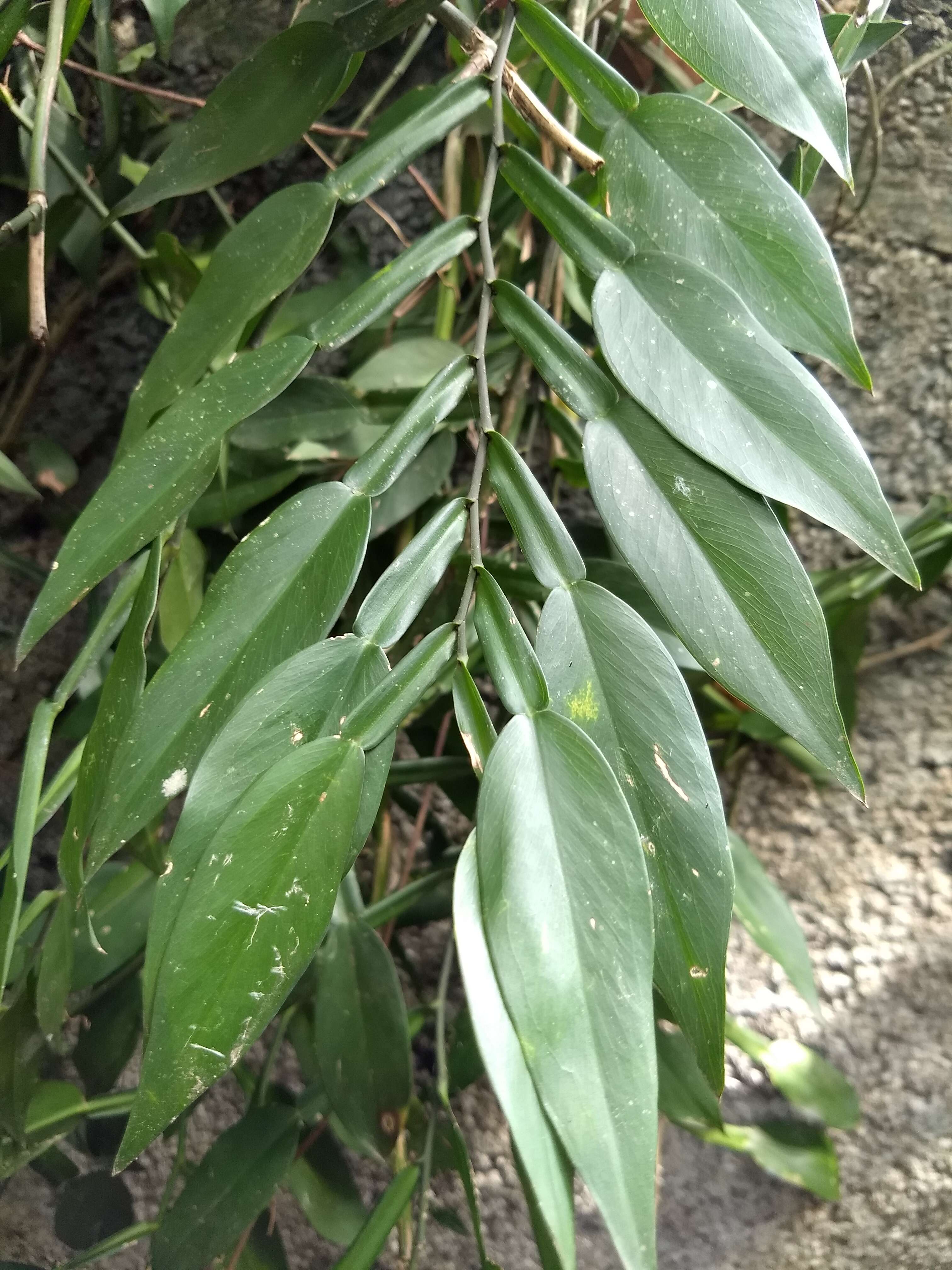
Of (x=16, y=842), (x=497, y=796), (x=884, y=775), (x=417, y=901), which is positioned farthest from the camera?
(x=884, y=775)

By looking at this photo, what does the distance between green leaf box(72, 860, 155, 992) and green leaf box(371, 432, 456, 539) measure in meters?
0.29

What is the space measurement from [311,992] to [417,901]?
0.34 feet

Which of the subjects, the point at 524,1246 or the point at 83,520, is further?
the point at 524,1246

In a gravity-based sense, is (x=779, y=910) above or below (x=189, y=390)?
below

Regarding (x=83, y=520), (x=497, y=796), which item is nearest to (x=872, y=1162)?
(x=497, y=796)

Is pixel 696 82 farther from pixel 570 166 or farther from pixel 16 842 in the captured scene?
pixel 16 842

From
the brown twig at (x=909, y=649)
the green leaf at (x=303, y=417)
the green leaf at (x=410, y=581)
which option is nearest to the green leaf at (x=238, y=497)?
the green leaf at (x=303, y=417)

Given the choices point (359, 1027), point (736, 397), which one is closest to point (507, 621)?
point (736, 397)

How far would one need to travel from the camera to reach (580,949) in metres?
0.21

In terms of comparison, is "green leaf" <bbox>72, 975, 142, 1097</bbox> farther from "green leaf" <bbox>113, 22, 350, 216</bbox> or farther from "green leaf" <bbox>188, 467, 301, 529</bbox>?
"green leaf" <bbox>113, 22, 350, 216</bbox>

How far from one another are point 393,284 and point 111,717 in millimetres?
217

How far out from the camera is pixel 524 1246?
0.68 m

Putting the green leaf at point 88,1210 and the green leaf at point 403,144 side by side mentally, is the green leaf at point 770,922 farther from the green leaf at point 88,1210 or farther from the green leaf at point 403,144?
the green leaf at point 88,1210

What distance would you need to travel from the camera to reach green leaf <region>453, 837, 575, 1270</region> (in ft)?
0.65
